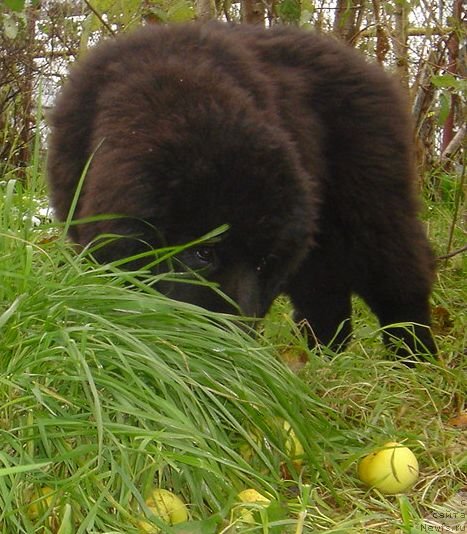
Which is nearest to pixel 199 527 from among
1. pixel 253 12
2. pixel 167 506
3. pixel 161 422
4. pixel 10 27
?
pixel 167 506

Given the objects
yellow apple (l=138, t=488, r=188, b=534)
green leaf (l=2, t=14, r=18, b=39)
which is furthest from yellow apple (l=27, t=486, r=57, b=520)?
green leaf (l=2, t=14, r=18, b=39)

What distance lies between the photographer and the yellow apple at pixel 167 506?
1.93 m

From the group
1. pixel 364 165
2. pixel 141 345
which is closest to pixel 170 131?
pixel 141 345

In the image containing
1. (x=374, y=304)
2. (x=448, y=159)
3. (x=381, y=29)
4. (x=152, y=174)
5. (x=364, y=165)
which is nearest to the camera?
(x=152, y=174)

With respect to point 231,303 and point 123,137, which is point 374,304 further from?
point 123,137

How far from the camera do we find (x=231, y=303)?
2.57 meters

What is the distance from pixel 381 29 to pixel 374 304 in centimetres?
177

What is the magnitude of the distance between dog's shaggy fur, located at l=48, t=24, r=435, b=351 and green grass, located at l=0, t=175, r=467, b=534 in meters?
0.23

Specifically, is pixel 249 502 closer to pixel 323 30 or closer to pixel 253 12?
pixel 253 12

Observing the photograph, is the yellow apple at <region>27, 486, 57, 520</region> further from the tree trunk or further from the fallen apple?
the tree trunk

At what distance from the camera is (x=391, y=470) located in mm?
2281

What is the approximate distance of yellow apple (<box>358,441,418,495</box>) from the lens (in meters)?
2.28

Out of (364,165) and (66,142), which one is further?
(364,165)

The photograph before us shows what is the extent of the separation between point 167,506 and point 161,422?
0.17 metres
